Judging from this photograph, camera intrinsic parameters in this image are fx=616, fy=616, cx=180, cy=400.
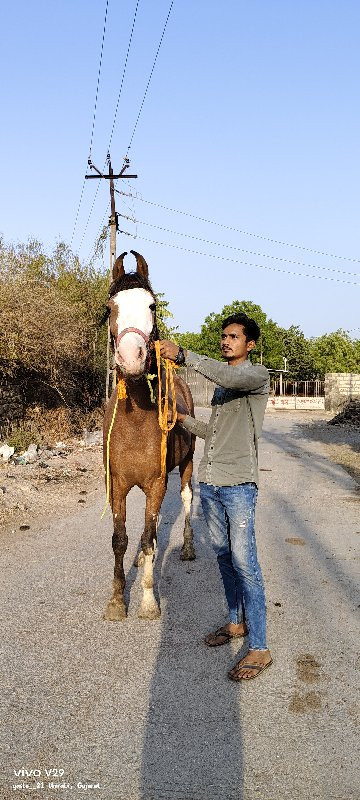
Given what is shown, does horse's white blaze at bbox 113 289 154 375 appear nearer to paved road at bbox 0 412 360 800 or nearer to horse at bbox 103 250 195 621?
horse at bbox 103 250 195 621

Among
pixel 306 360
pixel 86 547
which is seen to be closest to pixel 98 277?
pixel 86 547

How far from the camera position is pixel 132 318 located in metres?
3.92

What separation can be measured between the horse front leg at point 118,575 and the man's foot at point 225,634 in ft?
2.66

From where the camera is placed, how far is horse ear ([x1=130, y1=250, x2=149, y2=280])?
14.9 feet

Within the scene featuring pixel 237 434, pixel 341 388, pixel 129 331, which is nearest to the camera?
pixel 129 331

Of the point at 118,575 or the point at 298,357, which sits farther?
the point at 298,357

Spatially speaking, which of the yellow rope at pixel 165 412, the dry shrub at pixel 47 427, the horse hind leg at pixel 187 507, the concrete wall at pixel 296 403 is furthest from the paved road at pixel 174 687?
the concrete wall at pixel 296 403

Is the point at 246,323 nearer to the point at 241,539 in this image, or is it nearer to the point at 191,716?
the point at 241,539

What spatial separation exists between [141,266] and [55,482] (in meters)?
7.06

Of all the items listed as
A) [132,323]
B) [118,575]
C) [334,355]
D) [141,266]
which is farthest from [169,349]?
[334,355]

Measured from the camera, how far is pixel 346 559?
21.7ft

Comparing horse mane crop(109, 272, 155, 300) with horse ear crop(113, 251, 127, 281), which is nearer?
horse mane crop(109, 272, 155, 300)

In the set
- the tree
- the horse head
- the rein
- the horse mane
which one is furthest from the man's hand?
the tree

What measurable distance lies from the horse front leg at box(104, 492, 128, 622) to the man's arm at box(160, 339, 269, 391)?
1.69 m
